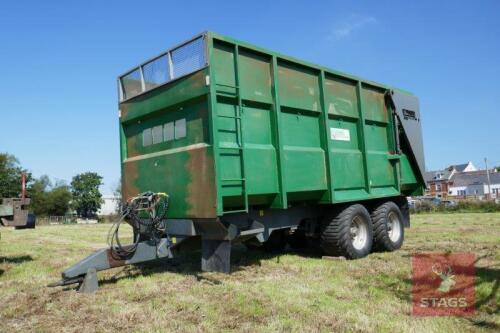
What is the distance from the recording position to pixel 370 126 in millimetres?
8477

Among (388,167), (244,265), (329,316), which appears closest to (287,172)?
(244,265)

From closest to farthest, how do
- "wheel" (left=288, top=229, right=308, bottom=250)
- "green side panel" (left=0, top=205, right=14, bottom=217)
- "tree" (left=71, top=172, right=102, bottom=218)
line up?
"green side panel" (left=0, top=205, right=14, bottom=217), "wheel" (left=288, top=229, right=308, bottom=250), "tree" (left=71, top=172, right=102, bottom=218)

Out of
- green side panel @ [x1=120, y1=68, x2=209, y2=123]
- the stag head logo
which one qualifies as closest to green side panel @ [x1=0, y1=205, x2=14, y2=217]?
green side panel @ [x1=120, y1=68, x2=209, y2=123]

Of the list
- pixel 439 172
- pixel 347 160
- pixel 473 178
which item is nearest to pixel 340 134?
pixel 347 160

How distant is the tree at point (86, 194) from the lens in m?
84.6

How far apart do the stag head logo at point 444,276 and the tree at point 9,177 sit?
186 feet

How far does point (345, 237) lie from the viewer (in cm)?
728

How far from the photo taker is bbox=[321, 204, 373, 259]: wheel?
285 inches

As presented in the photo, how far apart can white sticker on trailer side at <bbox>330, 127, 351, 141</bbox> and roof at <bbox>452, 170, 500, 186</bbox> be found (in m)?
71.5

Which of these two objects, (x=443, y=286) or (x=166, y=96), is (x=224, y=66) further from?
(x=443, y=286)

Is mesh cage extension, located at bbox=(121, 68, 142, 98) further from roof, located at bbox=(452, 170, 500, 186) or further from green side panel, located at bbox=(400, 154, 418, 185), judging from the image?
roof, located at bbox=(452, 170, 500, 186)

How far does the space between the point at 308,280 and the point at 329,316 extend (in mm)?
1614

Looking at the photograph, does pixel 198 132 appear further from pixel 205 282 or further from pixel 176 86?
pixel 205 282

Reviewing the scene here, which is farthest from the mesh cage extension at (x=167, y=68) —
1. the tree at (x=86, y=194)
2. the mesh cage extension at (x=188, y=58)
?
the tree at (x=86, y=194)
